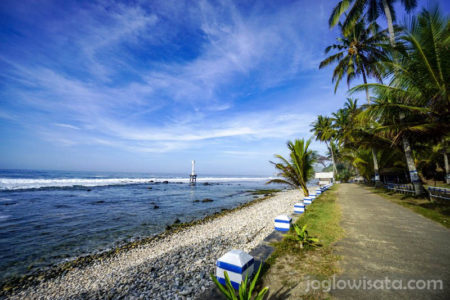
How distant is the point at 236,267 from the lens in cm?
273

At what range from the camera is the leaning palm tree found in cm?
1046

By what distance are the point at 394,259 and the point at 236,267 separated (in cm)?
339

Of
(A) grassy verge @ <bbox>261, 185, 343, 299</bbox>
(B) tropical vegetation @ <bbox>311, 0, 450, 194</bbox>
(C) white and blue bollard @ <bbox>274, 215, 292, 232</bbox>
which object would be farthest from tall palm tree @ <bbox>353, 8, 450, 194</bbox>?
(C) white and blue bollard @ <bbox>274, 215, 292, 232</bbox>

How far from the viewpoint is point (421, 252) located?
3.83 m

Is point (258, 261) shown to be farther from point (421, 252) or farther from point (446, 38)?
point (446, 38)

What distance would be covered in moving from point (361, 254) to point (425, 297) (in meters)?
1.40

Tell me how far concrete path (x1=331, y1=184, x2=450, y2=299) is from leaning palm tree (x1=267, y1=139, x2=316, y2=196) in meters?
4.67

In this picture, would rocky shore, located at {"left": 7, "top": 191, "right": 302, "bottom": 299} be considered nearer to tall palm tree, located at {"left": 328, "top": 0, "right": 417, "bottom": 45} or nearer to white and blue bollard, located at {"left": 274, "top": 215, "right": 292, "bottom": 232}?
white and blue bollard, located at {"left": 274, "top": 215, "right": 292, "bottom": 232}

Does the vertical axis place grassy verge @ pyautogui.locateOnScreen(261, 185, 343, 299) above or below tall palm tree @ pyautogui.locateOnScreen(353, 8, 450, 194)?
below

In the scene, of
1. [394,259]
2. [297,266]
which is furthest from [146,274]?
[394,259]

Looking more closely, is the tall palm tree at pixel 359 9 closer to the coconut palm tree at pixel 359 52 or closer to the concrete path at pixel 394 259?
the coconut palm tree at pixel 359 52

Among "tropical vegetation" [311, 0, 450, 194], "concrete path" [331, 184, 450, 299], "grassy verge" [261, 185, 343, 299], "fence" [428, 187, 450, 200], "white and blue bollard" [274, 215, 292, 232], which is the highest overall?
"tropical vegetation" [311, 0, 450, 194]

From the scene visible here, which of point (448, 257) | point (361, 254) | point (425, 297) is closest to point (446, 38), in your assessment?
point (448, 257)

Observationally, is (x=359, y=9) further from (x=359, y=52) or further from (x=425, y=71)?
(x=425, y=71)
